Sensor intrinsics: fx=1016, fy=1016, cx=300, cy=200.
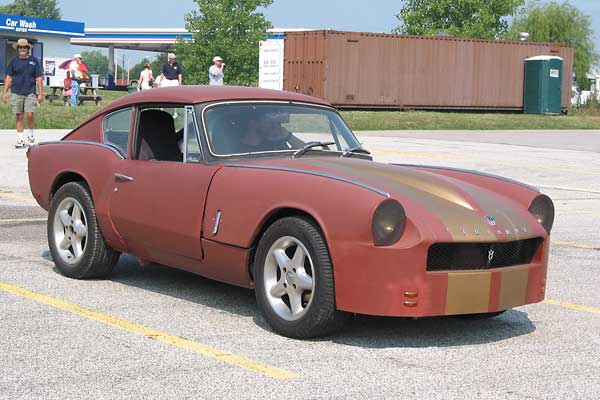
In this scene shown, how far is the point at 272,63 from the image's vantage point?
3984cm

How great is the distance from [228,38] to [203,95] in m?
64.7

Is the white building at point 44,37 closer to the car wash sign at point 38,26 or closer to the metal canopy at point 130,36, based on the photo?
the car wash sign at point 38,26

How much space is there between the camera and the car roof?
6.64 meters

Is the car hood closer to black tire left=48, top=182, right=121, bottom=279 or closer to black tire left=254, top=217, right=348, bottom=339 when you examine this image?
black tire left=254, top=217, right=348, bottom=339

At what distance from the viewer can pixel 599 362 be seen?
5258mm

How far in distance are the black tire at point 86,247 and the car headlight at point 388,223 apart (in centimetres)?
247

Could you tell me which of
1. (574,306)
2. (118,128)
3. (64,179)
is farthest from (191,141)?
(574,306)

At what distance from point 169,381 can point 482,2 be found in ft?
251

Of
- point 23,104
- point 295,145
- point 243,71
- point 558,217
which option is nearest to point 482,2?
point 243,71

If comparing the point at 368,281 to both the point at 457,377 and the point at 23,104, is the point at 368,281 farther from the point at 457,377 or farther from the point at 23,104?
the point at 23,104

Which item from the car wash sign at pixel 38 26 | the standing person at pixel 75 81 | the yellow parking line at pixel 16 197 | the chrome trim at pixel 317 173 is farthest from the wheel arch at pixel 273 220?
the car wash sign at pixel 38 26

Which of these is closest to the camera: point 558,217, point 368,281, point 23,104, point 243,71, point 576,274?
point 368,281

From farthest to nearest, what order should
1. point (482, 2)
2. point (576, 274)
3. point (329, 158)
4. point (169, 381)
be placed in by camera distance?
point (482, 2)
point (576, 274)
point (329, 158)
point (169, 381)

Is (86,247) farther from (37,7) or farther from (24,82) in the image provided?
(37,7)
